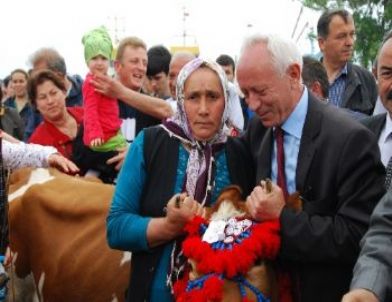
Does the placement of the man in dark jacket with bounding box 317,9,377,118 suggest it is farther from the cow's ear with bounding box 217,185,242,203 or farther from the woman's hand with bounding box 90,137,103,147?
the cow's ear with bounding box 217,185,242,203

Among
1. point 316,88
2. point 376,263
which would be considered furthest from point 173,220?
point 316,88

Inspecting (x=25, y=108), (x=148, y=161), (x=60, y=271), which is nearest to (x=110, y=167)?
(x=60, y=271)

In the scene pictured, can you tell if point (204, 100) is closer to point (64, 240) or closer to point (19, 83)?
point (64, 240)

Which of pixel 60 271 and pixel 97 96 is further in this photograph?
pixel 97 96

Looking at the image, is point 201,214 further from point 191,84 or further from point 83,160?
point 83,160

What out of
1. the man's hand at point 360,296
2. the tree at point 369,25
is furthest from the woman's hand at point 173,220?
the tree at point 369,25

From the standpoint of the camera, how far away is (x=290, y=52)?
2.74 meters

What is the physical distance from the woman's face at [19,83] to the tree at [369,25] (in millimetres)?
10485

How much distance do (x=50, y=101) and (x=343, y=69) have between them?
92.4 inches

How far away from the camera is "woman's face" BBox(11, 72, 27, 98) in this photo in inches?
375

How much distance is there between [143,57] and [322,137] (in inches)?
108

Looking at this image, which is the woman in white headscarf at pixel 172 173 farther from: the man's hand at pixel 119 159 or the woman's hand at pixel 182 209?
the man's hand at pixel 119 159

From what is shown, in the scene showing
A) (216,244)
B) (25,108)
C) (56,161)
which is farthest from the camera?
(25,108)

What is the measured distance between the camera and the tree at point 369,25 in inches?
706
